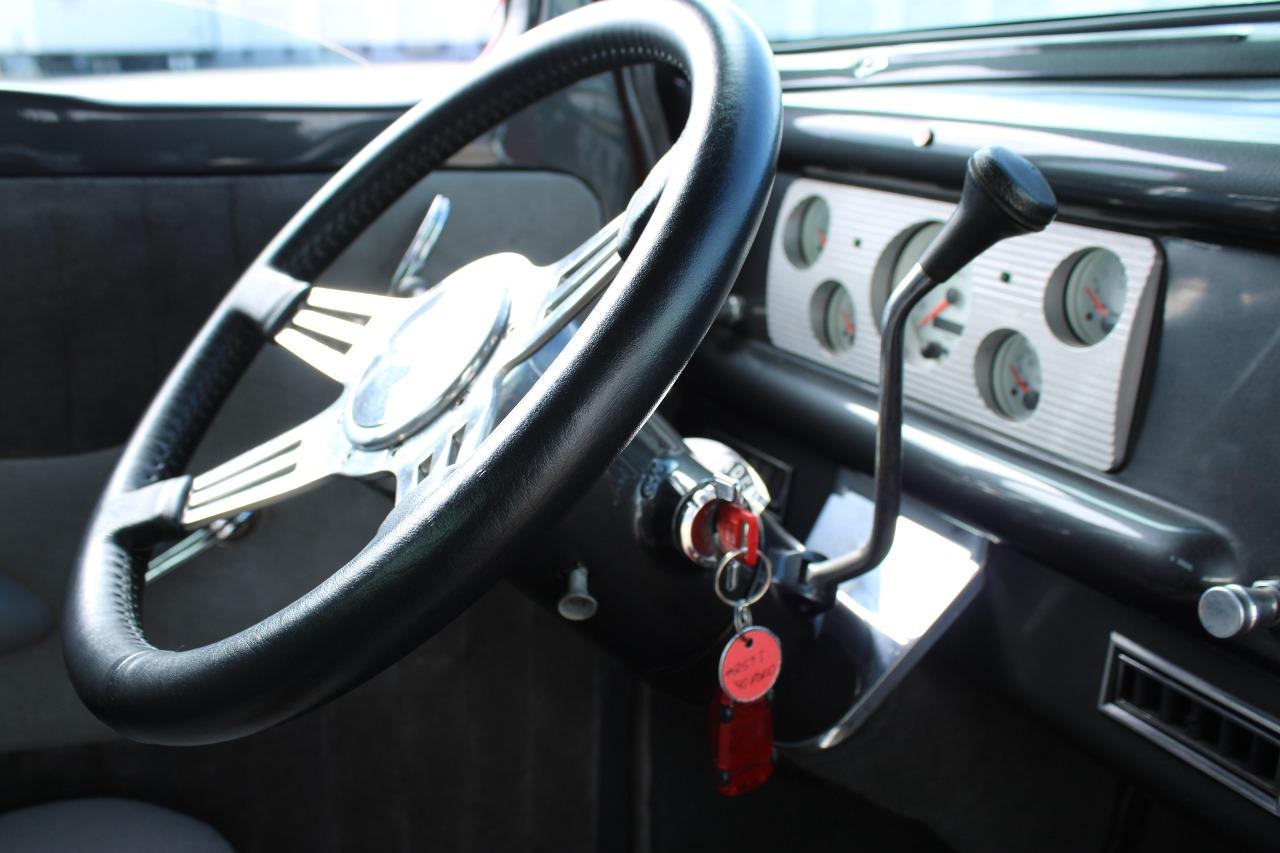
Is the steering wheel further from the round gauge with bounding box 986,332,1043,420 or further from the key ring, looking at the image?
the round gauge with bounding box 986,332,1043,420

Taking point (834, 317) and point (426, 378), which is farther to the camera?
point (834, 317)

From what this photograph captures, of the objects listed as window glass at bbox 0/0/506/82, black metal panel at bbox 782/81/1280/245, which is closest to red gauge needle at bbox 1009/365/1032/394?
black metal panel at bbox 782/81/1280/245

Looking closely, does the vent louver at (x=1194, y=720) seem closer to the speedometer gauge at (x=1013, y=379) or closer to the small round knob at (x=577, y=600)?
the speedometer gauge at (x=1013, y=379)

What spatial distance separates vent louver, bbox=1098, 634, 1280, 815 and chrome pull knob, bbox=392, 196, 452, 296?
82 cm

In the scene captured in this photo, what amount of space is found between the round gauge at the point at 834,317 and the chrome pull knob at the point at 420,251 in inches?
17.7

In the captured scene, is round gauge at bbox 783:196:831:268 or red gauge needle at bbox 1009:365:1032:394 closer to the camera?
red gauge needle at bbox 1009:365:1032:394

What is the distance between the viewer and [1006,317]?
936mm

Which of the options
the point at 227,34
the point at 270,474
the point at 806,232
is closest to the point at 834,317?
the point at 806,232

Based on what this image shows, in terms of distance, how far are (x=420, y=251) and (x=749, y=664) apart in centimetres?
72

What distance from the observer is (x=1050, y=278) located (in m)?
0.89

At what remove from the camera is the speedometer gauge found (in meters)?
0.95

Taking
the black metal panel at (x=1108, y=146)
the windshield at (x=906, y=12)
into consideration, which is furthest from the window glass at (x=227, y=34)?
the black metal panel at (x=1108, y=146)

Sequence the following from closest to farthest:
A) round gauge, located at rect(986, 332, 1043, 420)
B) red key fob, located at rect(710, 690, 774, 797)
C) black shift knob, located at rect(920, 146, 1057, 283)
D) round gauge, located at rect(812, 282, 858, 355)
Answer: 1. black shift knob, located at rect(920, 146, 1057, 283)
2. red key fob, located at rect(710, 690, 774, 797)
3. round gauge, located at rect(986, 332, 1043, 420)
4. round gauge, located at rect(812, 282, 858, 355)

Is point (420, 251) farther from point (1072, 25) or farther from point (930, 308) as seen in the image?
point (1072, 25)
